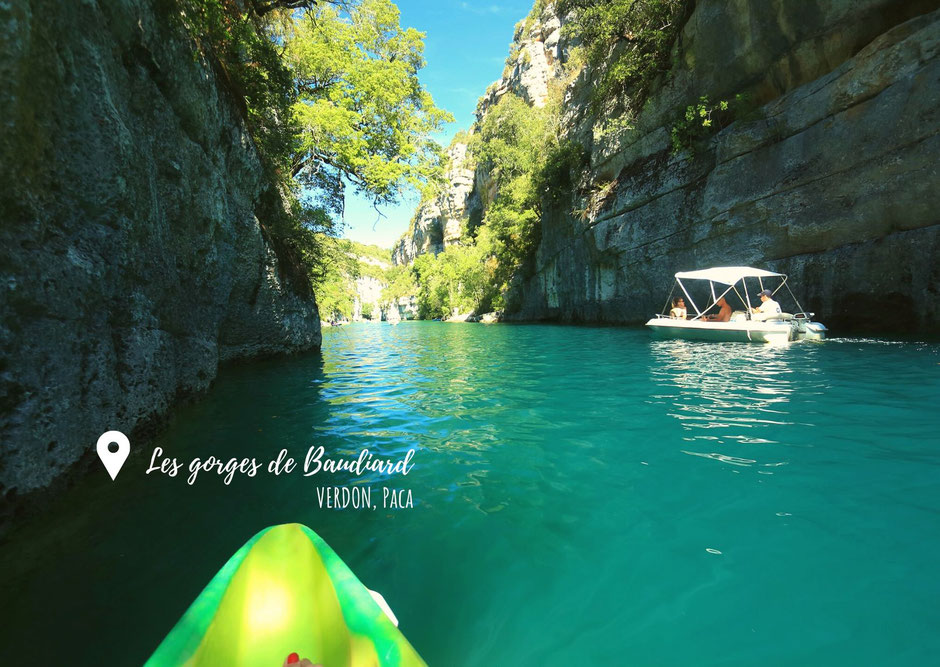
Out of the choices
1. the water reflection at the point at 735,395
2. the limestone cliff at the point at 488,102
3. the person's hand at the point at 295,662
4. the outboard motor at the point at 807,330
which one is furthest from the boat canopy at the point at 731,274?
the limestone cliff at the point at 488,102

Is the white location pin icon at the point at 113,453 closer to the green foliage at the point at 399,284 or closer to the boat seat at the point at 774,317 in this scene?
the boat seat at the point at 774,317

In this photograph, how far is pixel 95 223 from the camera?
3350 millimetres

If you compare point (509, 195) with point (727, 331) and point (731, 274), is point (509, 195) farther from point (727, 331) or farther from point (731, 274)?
point (727, 331)

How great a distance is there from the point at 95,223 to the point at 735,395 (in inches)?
303

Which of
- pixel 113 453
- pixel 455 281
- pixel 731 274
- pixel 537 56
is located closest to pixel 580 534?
pixel 113 453

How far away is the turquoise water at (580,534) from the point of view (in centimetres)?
185

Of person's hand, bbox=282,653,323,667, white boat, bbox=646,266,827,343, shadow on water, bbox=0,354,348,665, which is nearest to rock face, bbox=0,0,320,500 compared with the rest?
shadow on water, bbox=0,354,348,665

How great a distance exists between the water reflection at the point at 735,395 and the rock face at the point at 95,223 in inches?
207

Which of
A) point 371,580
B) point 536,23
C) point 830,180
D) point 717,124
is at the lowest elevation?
point 371,580

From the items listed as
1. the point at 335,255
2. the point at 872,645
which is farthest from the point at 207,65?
the point at 335,255

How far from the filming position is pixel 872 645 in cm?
→ 169

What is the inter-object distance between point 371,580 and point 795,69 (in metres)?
19.1

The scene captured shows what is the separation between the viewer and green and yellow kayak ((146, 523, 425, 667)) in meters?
1.49

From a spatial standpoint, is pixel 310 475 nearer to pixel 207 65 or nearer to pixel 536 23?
pixel 207 65
